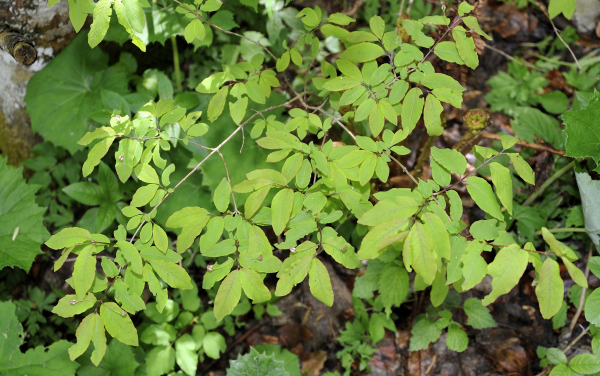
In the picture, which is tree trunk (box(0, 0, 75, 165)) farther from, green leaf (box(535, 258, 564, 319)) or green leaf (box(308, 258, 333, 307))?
green leaf (box(535, 258, 564, 319))

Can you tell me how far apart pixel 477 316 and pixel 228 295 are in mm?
1223

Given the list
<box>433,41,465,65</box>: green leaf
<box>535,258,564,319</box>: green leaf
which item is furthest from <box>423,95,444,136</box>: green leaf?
<box>535,258,564,319</box>: green leaf

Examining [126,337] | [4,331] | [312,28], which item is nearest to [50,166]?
[4,331]

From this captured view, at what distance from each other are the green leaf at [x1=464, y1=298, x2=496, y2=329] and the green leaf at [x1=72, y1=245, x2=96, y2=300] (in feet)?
5.15

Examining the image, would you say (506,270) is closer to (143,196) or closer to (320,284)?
(320,284)

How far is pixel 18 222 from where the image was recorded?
6.65ft

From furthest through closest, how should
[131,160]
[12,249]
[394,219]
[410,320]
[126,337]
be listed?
[410,320] → [12,249] → [131,160] → [126,337] → [394,219]

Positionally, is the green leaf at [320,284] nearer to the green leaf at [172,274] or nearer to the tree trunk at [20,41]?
the green leaf at [172,274]

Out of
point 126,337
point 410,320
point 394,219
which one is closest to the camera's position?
point 394,219

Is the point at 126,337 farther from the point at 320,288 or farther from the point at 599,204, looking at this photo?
the point at 599,204

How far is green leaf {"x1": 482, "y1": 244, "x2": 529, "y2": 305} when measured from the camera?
3.66ft

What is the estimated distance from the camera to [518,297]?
2117 millimetres

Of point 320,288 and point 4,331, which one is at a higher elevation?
point 320,288

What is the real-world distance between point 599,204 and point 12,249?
2662 millimetres
